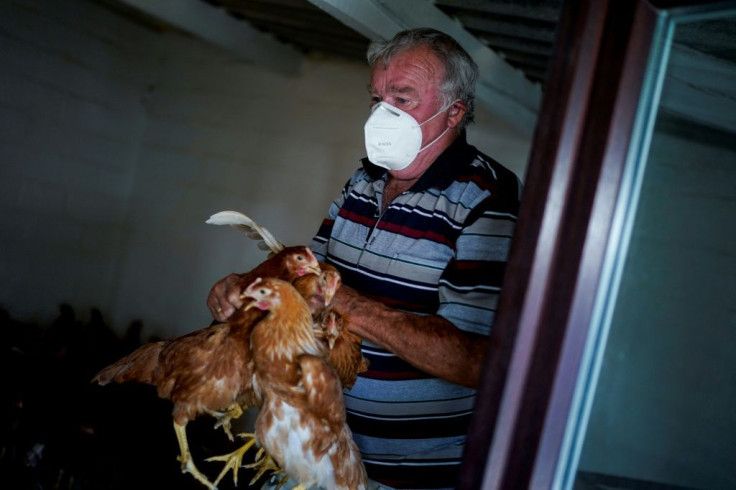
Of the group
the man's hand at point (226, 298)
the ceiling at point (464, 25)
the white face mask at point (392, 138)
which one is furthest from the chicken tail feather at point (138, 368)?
the ceiling at point (464, 25)

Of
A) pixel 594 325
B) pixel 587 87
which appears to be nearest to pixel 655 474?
pixel 594 325

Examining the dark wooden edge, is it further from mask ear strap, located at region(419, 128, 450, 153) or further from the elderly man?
mask ear strap, located at region(419, 128, 450, 153)

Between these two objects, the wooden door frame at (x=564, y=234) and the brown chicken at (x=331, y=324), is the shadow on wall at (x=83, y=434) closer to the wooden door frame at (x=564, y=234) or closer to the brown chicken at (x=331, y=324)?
the brown chicken at (x=331, y=324)

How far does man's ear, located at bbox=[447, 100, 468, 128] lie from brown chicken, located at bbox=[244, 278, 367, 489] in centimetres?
82

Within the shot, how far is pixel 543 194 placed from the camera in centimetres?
101

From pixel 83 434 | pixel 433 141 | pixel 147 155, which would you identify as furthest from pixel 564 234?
pixel 147 155

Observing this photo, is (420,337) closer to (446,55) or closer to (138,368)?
(138,368)

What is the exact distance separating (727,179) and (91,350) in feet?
12.6

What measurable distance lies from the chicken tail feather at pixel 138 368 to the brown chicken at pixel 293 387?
0.34 meters

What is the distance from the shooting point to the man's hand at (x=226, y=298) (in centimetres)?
169

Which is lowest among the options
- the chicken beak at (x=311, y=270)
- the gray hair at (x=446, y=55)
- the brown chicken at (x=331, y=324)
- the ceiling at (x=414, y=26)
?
the brown chicken at (x=331, y=324)

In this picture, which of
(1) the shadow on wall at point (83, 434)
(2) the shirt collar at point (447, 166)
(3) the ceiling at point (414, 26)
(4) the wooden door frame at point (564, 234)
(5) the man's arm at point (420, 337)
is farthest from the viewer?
(1) the shadow on wall at point (83, 434)

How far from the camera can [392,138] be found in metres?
2.03

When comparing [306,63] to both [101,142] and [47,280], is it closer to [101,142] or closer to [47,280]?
[101,142]
